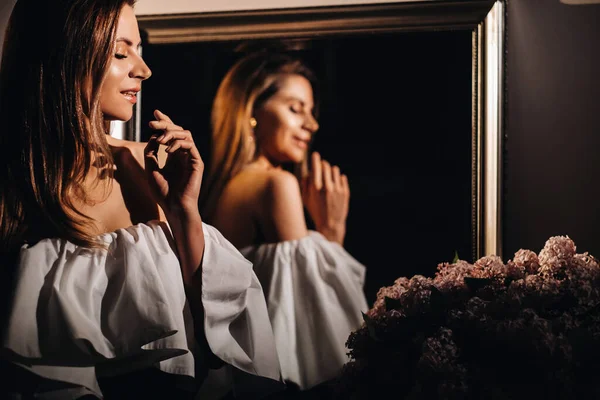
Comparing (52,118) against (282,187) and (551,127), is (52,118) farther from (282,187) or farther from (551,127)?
(551,127)

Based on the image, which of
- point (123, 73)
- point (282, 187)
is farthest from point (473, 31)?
point (123, 73)

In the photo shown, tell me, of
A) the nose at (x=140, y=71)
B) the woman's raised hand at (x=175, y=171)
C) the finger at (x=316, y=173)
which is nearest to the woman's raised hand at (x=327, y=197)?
the finger at (x=316, y=173)

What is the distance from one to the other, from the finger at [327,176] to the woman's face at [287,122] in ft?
0.18

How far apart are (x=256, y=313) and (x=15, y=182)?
1.81ft

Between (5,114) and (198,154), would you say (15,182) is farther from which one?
(198,154)

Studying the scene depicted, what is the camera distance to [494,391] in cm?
123

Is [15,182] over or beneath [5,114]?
beneath

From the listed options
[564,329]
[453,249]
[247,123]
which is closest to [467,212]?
[453,249]

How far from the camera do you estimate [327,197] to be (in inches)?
65.8

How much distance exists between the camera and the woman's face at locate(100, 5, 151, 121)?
1536mm

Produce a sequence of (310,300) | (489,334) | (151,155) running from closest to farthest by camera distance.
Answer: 1. (489,334)
2. (151,155)
3. (310,300)

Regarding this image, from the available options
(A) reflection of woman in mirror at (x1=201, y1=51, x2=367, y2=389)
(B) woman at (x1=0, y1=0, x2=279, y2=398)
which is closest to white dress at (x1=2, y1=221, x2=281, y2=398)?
(B) woman at (x1=0, y1=0, x2=279, y2=398)

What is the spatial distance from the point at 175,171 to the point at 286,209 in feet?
0.89

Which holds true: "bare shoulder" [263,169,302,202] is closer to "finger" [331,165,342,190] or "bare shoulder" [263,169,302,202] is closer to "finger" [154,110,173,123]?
"finger" [331,165,342,190]
